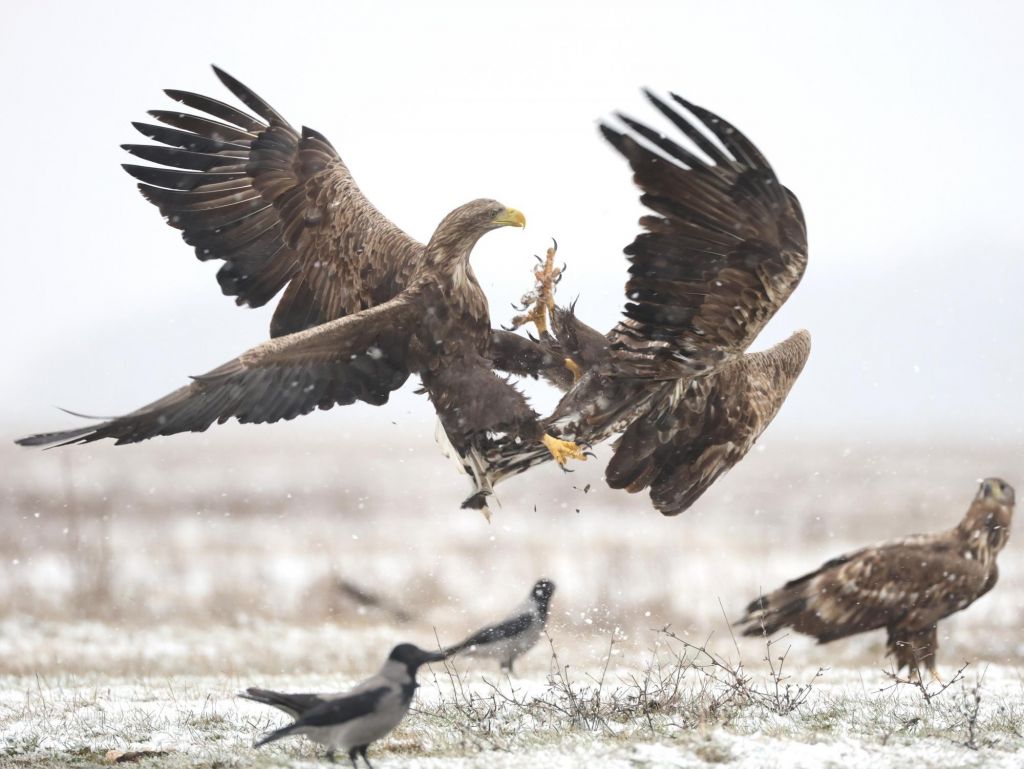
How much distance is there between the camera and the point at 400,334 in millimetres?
6055

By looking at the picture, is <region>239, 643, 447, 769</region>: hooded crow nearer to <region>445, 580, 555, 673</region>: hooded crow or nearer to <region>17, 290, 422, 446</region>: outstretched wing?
<region>17, 290, 422, 446</region>: outstretched wing

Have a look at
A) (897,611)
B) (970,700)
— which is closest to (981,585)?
(897,611)

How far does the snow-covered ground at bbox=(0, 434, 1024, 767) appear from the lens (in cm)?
596

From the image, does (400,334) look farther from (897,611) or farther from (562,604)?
(562,604)

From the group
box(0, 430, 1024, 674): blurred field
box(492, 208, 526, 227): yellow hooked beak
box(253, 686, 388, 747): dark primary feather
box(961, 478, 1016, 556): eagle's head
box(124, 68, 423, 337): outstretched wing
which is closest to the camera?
box(253, 686, 388, 747): dark primary feather

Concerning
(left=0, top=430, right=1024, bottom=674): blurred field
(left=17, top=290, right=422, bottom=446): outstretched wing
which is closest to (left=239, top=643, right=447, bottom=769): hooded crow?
(left=17, top=290, right=422, bottom=446): outstretched wing

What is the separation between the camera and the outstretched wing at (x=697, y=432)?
6.52m

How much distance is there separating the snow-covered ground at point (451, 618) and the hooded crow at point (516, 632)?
37 cm

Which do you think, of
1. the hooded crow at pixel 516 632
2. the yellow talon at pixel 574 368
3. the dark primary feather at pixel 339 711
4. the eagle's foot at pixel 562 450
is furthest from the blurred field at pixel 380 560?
the dark primary feather at pixel 339 711

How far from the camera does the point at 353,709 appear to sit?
4.89 m

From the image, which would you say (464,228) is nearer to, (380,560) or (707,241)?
(707,241)

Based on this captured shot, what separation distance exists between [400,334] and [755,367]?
214cm

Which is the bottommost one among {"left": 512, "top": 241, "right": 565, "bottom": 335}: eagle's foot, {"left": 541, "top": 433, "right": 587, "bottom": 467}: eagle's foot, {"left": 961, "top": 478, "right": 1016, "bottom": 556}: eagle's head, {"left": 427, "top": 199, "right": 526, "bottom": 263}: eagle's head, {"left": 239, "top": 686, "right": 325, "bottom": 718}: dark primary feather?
{"left": 239, "top": 686, "right": 325, "bottom": 718}: dark primary feather

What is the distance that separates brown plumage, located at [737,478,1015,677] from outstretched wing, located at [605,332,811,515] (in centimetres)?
214
